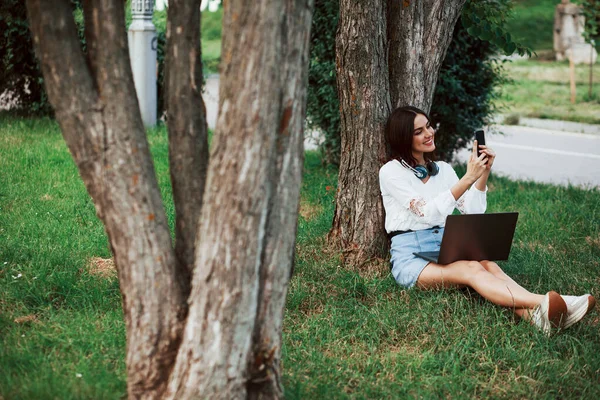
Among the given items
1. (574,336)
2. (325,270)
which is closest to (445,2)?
(325,270)

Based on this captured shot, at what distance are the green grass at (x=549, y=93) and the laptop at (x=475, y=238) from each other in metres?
6.34

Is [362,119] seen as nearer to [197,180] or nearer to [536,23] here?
[197,180]

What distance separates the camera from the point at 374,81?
493cm

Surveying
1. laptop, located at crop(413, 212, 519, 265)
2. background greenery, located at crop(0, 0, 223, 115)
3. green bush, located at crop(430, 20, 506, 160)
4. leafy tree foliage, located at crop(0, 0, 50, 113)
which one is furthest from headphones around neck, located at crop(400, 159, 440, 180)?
leafy tree foliage, located at crop(0, 0, 50, 113)

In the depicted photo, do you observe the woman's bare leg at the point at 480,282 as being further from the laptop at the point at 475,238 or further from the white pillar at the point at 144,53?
the white pillar at the point at 144,53

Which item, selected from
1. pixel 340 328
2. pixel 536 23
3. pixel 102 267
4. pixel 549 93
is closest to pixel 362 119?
pixel 340 328

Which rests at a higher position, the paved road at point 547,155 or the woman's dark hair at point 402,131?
the woman's dark hair at point 402,131

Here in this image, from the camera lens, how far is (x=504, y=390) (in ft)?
11.8

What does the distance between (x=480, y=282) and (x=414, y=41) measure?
5.43 ft

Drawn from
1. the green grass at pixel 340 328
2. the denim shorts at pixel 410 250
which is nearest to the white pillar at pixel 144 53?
the green grass at pixel 340 328

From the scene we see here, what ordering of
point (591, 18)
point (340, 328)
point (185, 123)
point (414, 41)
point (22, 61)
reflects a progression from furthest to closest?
point (591, 18) < point (22, 61) < point (414, 41) < point (340, 328) < point (185, 123)

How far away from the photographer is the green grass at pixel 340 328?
3.55 m

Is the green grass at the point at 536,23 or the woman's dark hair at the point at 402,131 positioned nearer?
the woman's dark hair at the point at 402,131

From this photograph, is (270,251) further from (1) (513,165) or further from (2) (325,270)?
(1) (513,165)
